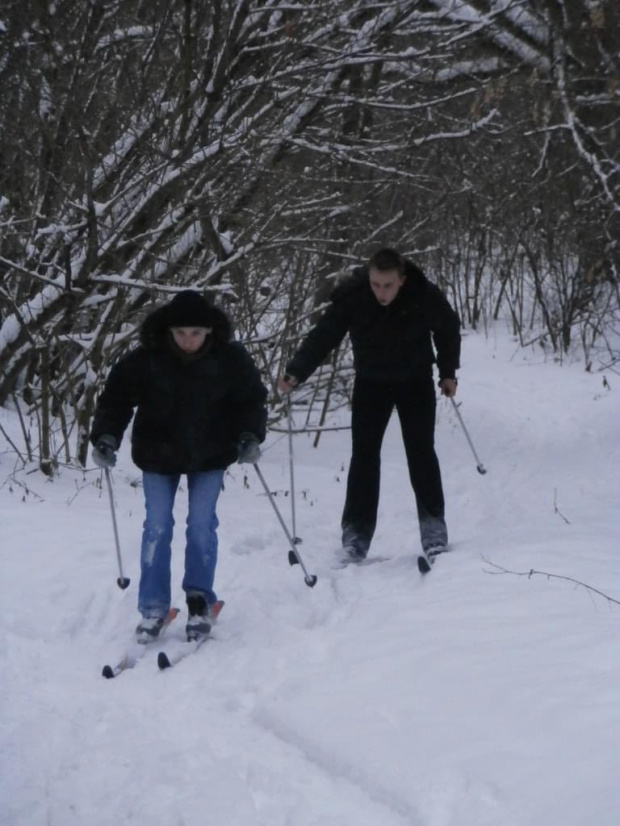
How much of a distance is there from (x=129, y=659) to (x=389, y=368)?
222 cm

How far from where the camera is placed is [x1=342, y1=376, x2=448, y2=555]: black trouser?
238 inches

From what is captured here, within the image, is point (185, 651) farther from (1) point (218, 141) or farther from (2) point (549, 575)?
(1) point (218, 141)

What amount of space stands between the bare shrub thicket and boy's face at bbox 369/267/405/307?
6.17 ft

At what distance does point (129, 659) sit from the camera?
4.70 m

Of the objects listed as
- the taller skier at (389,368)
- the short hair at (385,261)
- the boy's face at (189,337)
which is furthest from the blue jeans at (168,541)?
the short hair at (385,261)

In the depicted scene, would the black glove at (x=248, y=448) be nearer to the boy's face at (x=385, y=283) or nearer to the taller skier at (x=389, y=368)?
the taller skier at (x=389, y=368)

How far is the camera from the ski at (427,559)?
5711mm

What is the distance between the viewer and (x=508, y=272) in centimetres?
1598

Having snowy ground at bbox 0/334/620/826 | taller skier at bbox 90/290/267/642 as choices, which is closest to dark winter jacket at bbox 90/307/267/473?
taller skier at bbox 90/290/267/642

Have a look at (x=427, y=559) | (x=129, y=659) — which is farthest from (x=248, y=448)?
(x=427, y=559)

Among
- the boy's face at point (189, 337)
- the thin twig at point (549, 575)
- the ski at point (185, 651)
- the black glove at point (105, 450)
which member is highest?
the boy's face at point (189, 337)

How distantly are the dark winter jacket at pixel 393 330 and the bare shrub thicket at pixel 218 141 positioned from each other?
1581mm

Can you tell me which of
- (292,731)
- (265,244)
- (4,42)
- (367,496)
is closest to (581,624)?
(292,731)

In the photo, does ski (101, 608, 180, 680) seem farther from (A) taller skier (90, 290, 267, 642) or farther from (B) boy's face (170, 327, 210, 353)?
(B) boy's face (170, 327, 210, 353)
